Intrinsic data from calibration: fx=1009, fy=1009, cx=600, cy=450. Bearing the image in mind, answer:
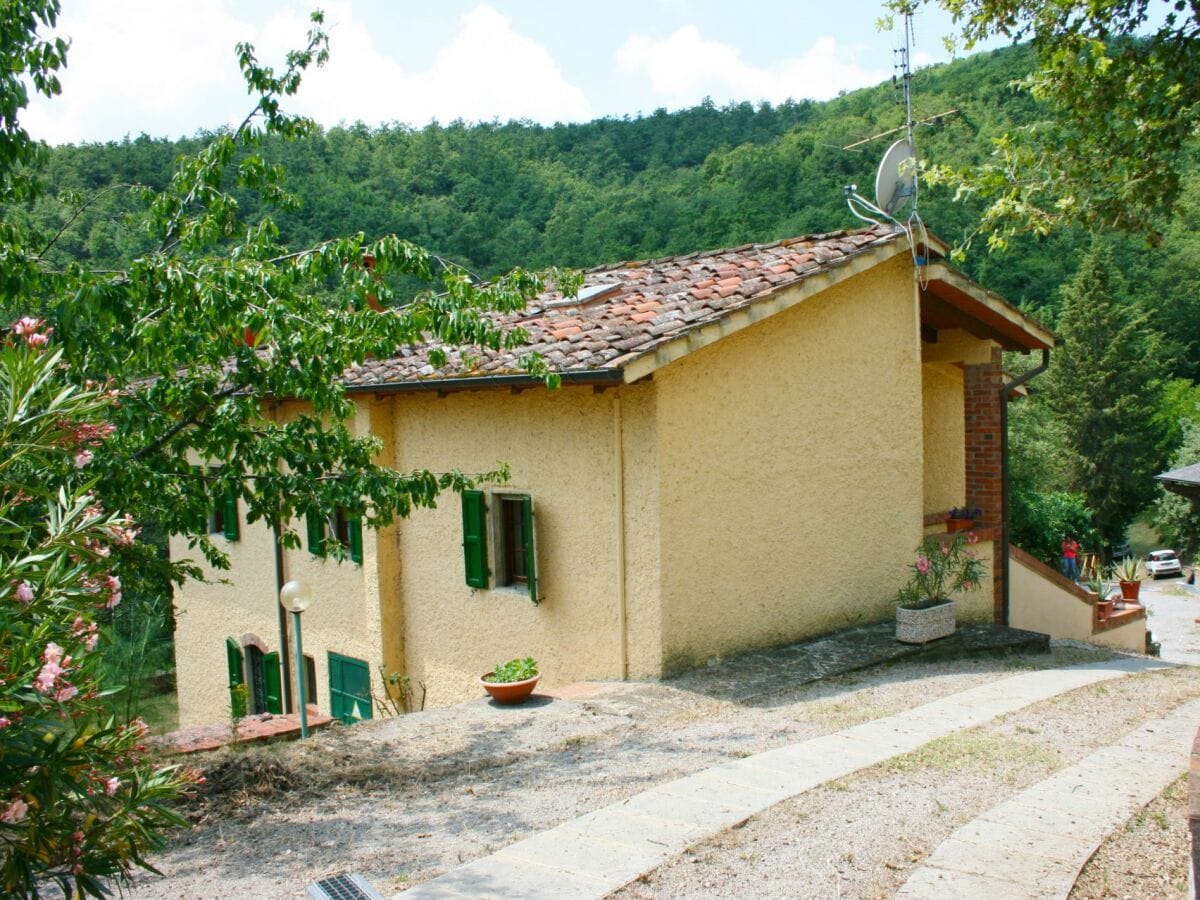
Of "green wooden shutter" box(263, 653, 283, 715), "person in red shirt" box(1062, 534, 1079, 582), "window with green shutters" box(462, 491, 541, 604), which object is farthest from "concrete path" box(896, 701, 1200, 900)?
"person in red shirt" box(1062, 534, 1079, 582)

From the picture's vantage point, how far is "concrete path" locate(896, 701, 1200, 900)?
13.6 feet

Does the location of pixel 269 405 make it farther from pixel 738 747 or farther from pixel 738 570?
pixel 738 747

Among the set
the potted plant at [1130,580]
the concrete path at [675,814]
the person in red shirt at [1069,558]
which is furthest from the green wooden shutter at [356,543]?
the person in red shirt at [1069,558]

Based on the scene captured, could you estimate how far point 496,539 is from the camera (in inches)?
392

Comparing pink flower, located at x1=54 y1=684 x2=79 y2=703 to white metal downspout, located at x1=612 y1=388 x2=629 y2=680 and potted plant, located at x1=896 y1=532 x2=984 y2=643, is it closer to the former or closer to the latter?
white metal downspout, located at x1=612 y1=388 x2=629 y2=680

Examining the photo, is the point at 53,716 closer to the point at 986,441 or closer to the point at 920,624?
the point at 920,624

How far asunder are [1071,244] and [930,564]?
48.5 meters

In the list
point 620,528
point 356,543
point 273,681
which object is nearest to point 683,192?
point 273,681

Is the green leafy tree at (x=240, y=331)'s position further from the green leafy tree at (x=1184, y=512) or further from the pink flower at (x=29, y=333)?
the green leafy tree at (x=1184, y=512)

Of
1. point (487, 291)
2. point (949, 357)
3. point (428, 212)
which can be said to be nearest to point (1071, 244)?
point (428, 212)

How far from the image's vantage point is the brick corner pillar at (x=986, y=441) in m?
12.0

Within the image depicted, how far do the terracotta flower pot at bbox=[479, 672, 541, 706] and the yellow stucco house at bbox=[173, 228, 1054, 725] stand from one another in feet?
3.19

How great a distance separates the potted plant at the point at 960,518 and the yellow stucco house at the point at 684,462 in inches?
12.9

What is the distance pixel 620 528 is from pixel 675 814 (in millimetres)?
3648
